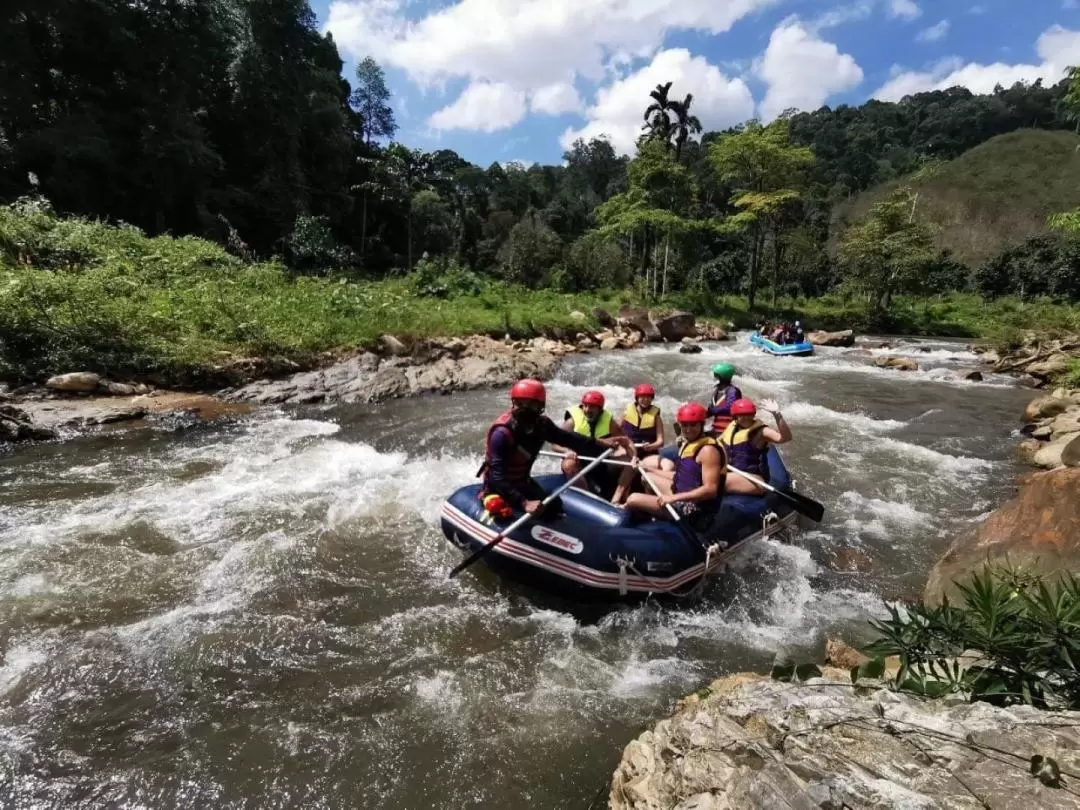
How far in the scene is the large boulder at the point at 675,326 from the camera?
2297cm

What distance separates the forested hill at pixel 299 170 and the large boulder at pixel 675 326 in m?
5.32

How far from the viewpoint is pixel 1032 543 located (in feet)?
15.2

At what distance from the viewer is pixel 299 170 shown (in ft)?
101

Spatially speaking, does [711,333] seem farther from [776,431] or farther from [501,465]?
[501,465]

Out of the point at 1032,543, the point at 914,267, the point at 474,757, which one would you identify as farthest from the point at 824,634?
the point at 914,267

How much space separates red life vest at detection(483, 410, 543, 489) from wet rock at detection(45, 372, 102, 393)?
28.2 ft

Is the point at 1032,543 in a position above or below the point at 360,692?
above

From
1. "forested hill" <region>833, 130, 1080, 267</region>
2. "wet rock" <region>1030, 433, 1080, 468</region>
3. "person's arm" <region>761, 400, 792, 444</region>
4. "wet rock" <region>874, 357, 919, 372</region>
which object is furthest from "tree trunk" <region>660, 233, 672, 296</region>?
"person's arm" <region>761, 400, 792, 444</region>

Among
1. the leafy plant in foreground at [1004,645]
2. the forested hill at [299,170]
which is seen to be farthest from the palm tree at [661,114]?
the leafy plant in foreground at [1004,645]

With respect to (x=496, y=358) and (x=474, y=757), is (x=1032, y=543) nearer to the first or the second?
(x=474, y=757)

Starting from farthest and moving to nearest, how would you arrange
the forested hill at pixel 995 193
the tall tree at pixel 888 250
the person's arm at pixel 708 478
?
the forested hill at pixel 995 193, the tall tree at pixel 888 250, the person's arm at pixel 708 478

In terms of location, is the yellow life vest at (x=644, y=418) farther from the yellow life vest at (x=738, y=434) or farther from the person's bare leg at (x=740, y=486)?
the person's bare leg at (x=740, y=486)

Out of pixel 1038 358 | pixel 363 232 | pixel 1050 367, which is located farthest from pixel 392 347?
pixel 363 232

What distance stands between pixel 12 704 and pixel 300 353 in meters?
9.85
